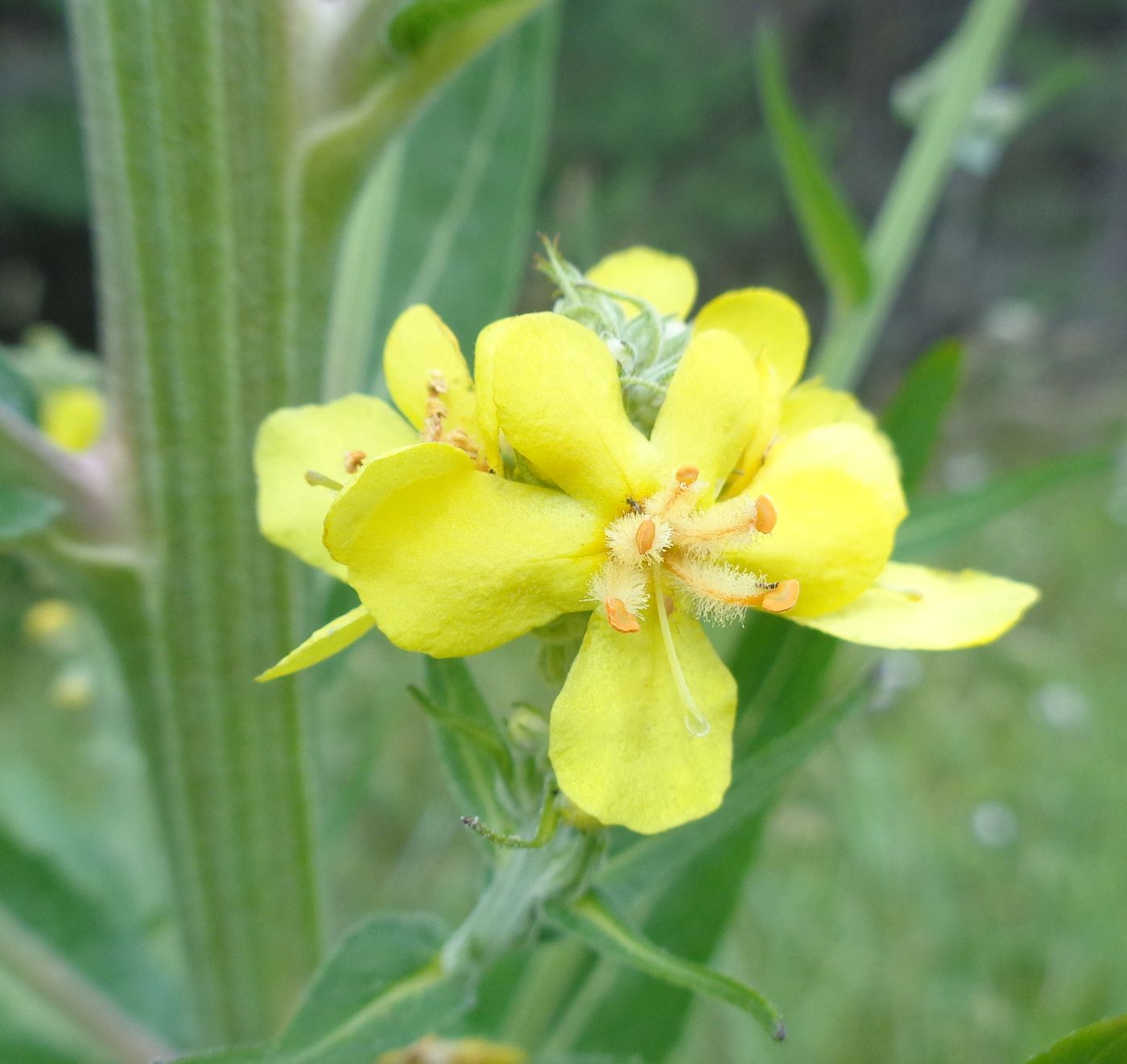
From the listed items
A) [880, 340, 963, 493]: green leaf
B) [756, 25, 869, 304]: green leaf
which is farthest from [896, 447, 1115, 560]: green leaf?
[756, 25, 869, 304]: green leaf

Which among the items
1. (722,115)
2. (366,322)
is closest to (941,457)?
(722,115)

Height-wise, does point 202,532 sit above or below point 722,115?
above

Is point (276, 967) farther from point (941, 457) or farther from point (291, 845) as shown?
point (941, 457)

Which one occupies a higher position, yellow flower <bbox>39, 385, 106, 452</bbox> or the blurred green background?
yellow flower <bbox>39, 385, 106, 452</bbox>

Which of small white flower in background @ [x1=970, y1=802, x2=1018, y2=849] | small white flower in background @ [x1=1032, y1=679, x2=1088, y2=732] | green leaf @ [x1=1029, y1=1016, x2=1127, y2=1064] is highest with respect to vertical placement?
green leaf @ [x1=1029, y1=1016, x2=1127, y2=1064]

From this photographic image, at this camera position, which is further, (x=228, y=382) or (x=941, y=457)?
(x=941, y=457)

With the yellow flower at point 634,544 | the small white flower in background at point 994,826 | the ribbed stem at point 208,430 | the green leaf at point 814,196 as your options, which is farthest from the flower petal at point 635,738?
the small white flower in background at point 994,826

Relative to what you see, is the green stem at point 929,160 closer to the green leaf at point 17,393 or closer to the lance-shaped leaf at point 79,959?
the green leaf at point 17,393

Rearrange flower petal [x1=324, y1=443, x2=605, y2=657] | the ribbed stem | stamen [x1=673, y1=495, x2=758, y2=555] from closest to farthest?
Result: flower petal [x1=324, y1=443, x2=605, y2=657], stamen [x1=673, y1=495, x2=758, y2=555], the ribbed stem

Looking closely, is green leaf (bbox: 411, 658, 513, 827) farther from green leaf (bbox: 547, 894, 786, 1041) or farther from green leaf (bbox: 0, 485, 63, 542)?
green leaf (bbox: 0, 485, 63, 542)
